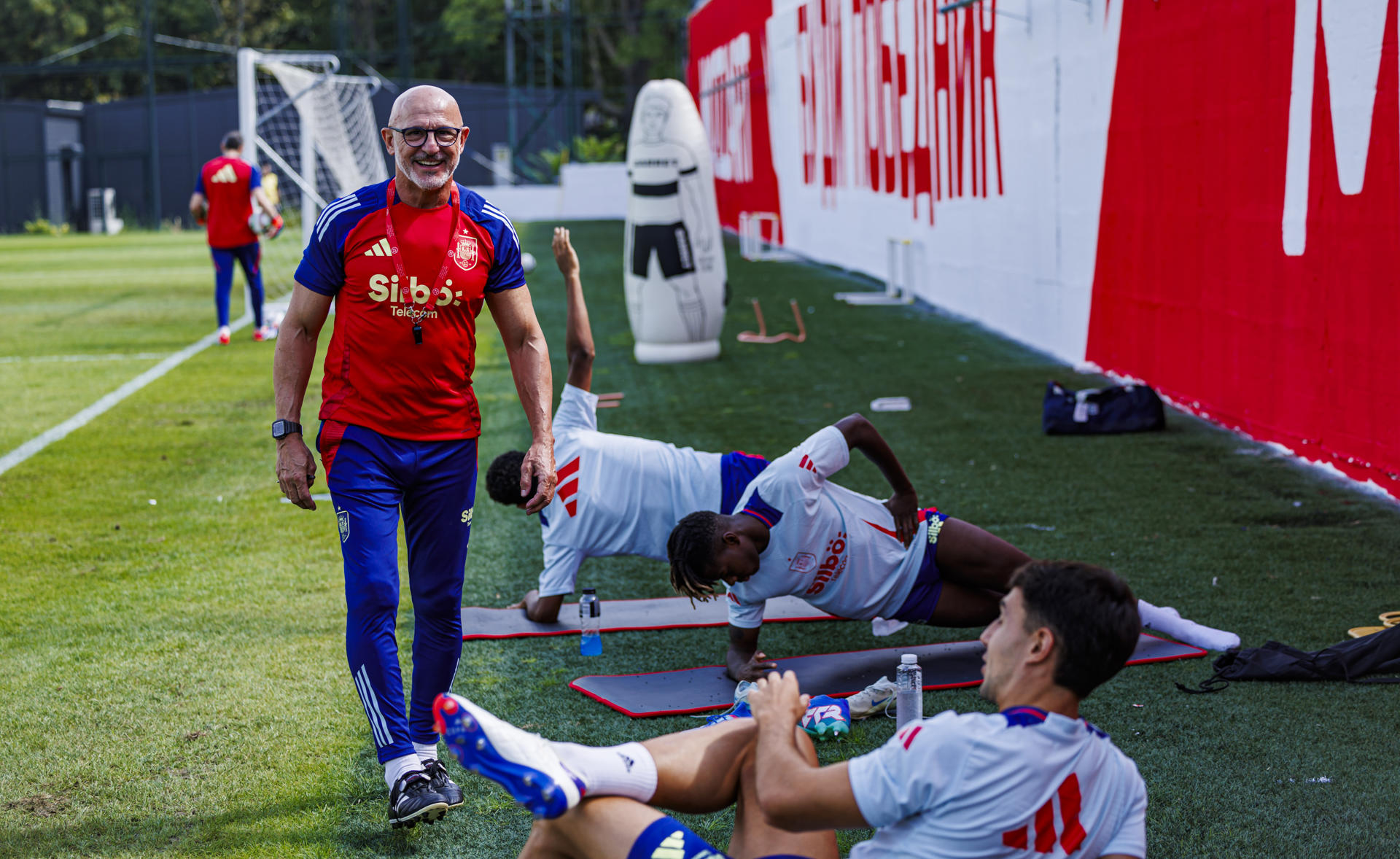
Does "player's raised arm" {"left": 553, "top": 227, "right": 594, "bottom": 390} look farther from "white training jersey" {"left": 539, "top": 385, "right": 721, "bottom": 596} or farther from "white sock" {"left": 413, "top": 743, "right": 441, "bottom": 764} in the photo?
"white sock" {"left": 413, "top": 743, "right": 441, "bottom": 764}

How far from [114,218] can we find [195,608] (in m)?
37.1

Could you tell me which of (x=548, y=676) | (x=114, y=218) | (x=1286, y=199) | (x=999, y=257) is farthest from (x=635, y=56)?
(x=548, y=676)

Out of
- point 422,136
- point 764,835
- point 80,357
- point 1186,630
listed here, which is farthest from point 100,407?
point 764,835

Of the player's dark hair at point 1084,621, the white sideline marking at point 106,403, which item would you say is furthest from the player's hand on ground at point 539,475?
the white sideline marking at point 106,403

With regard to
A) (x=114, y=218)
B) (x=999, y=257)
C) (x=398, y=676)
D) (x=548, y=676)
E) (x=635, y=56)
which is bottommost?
(x=548, y=676)

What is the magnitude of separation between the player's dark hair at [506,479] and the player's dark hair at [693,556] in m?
0.97

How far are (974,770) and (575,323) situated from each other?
10.3ft

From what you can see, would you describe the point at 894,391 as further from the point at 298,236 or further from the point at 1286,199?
the point at 298,236

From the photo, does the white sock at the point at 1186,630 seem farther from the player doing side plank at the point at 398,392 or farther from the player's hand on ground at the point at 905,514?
the player doing side plank at the point at 398,392

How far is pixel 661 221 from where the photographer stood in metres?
11.9

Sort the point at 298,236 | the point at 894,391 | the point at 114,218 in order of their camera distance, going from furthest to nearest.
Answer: the point at 114,218, the point at 298,236, the point at 894,391

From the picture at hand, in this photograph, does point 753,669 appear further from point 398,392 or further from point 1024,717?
point 1024,717

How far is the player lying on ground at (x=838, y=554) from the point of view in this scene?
158 inches

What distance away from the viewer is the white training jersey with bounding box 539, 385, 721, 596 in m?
4.95
